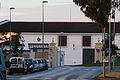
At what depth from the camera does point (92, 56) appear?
93.8 metres

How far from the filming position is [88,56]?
308 ft

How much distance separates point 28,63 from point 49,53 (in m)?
27.6

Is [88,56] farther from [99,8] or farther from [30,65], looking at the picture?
[99,8]

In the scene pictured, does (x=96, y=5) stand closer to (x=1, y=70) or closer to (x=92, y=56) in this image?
(x=1, y=70)

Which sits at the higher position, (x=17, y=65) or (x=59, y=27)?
(x=59, y=27)

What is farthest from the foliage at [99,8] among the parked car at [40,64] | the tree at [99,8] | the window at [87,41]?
the window at [87,41]

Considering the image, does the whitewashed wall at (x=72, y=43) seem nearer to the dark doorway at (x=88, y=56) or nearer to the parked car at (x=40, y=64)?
the dark doorway at (x=88, y=56)

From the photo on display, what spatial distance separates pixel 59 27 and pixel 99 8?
79760 mm

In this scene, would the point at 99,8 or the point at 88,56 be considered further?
the point at 88,56

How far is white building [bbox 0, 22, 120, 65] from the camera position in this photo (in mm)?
95625

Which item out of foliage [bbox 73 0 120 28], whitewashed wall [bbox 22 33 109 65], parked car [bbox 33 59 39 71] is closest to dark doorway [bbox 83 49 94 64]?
whitewashed wall [bbox 22 33 109 65]

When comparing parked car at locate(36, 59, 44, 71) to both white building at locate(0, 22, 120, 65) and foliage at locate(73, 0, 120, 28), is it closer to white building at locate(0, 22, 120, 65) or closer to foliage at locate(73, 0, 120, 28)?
foliage at locate(73, 0, 120, 28)

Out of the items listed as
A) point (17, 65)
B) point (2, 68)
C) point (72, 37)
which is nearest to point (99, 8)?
point (2, 68)

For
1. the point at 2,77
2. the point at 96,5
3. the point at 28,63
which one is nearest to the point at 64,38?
the point at 28,63
